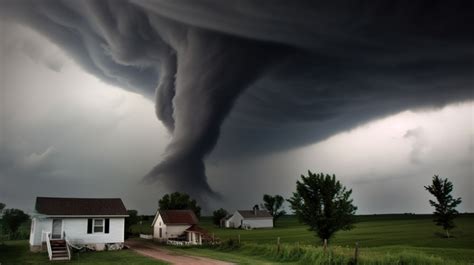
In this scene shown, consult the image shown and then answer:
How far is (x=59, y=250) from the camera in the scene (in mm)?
34281

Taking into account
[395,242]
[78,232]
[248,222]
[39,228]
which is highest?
[39,228]

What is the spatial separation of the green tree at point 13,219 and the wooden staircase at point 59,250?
36.5 meters

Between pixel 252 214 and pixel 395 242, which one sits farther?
pixel 252 214

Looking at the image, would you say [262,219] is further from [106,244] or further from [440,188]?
[106,244]

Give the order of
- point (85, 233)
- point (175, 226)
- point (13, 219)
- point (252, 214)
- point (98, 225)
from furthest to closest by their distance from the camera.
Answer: point (252, 214), point (13, 219), point (175, 226), point (98, 225), point (85, 233)

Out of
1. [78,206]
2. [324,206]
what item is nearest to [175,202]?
[78,206]

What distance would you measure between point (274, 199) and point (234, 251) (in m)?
112

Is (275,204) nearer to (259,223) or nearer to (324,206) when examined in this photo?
(259,223)

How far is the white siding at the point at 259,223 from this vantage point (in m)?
114

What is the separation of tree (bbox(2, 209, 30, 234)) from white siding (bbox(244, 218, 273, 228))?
61895 mm

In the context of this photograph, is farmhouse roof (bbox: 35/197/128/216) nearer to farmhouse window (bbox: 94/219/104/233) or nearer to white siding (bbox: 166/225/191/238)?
farmhouse window (bbox: 94/219/104/233)

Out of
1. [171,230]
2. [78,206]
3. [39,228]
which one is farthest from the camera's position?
[171,230]

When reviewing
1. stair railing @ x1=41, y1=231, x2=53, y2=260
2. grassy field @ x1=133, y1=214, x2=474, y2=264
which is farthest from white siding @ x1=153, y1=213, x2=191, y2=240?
stair railing @ x1=41, y1=231, x2=53, y2=260

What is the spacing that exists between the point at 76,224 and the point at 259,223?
3231 inches
